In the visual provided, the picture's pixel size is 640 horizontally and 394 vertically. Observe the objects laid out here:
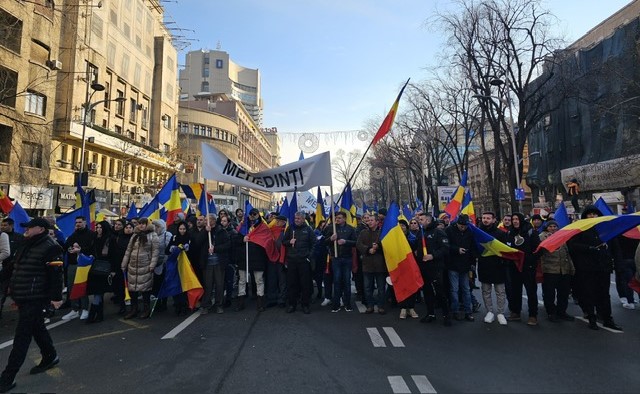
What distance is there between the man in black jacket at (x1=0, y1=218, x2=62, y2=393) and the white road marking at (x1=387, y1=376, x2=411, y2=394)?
4.12 metres

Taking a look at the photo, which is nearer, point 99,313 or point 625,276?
point 99,313

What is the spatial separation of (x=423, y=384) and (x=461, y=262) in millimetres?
3375

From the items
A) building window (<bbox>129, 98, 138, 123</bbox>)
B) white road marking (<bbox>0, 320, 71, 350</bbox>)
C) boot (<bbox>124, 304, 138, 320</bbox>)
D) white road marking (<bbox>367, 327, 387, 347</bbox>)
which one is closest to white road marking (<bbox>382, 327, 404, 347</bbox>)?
white road marking (<bbox>367, 327, 387, 347</bbox>)

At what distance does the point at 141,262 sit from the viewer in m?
7.68

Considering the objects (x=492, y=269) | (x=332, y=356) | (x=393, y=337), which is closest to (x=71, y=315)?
(x=332, y=356)

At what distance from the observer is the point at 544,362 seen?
5.08m

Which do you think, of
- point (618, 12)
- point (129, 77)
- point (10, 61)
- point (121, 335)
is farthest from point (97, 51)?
point (618, 12)

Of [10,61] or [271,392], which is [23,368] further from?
[10,61]

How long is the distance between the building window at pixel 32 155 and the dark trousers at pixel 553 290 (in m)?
28.2

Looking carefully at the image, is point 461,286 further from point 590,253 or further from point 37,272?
point 37,272

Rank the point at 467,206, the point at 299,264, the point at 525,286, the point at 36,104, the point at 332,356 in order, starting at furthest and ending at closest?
1. the point at 36,104
2. the point at 467,206
3. the point at 299,264
4. the point at 525,286
5. the point at 332,356

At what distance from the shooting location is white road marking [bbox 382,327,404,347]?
587cm

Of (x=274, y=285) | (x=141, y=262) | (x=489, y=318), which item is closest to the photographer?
(x=489, y=318)

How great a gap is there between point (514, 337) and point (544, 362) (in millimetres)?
1143
